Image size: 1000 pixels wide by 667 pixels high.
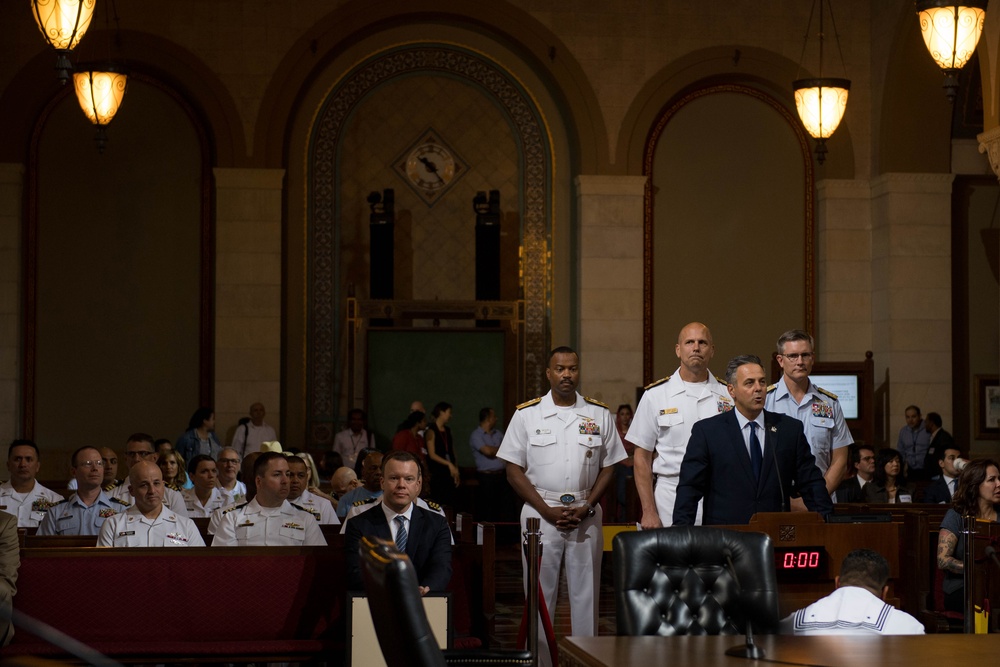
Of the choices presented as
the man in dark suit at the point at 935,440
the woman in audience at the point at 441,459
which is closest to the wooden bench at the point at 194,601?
the woman in audience at the point at 441,459

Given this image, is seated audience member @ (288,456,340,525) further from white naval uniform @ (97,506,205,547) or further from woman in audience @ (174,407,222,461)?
woman in audience @ (174,407,222,461)

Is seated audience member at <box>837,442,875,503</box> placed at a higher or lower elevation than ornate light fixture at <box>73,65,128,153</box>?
lower

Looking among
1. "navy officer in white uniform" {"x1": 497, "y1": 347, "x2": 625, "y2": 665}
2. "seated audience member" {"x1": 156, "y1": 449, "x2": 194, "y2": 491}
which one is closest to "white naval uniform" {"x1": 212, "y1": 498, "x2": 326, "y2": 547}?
"navy officer in white uniform" {"x1": 497, "y1": 347, "x2": 625, "y2": 665}

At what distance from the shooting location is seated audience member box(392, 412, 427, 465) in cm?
1263

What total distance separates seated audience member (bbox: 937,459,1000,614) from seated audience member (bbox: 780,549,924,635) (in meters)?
2.68

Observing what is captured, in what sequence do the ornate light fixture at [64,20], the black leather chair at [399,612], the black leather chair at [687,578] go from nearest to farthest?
the black leather chair at [399,612], the black leather chair at [687,578], the ornate light fixture at [64,20]

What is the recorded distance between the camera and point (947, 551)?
683 cm

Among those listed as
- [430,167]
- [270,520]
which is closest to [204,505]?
[270,520]

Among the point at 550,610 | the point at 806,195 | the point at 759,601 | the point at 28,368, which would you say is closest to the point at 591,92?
the point at 806,195

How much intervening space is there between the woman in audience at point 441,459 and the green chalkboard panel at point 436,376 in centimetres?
101

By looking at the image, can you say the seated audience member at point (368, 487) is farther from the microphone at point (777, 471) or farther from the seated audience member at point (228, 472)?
the microphone at point (777, 471)

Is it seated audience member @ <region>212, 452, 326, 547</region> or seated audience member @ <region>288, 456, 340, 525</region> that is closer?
seated audience member @ <region>212, 452, 326, 547</region>

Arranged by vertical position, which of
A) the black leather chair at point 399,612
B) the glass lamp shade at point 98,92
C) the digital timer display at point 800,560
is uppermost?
the glass lamp shade at point 98,92

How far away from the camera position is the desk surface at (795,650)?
3533mm
